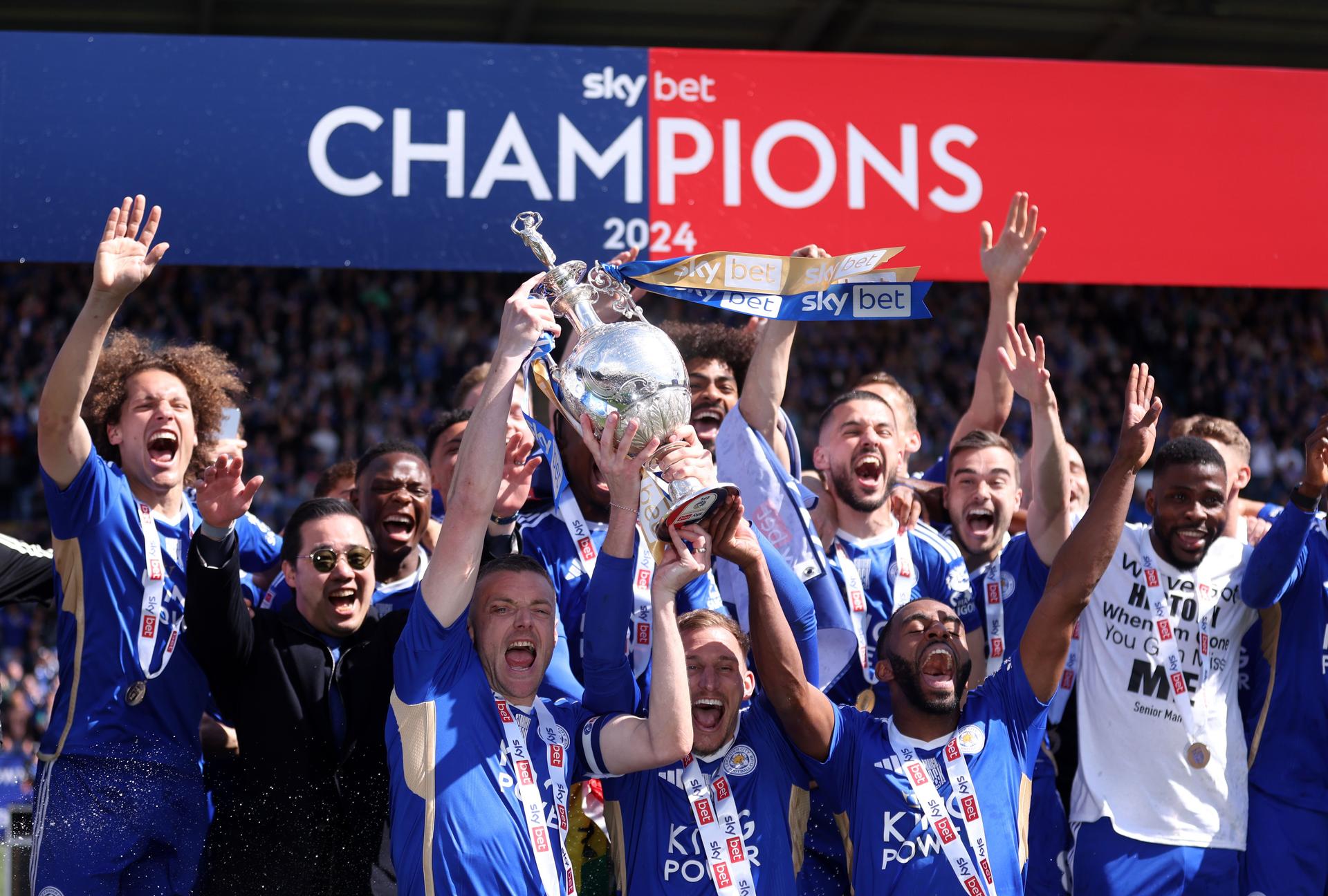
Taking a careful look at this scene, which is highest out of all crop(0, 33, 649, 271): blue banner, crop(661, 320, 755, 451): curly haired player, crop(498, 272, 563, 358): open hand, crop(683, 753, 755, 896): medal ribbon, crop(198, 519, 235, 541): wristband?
A: crop(0, 33, 649, 271): blue banner

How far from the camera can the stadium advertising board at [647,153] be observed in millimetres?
5465

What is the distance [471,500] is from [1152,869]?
2.61 m

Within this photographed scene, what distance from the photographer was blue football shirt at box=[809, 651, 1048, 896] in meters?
3.87

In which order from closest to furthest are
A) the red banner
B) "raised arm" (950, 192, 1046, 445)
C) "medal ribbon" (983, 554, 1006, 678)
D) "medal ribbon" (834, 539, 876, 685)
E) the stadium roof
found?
"medal ribbon" (834, 539, 876, 685) → "medal ribbon" (983, 554, 1006, 678) → "raised arm" (950, 192, 1046, 445) → the red banner → the stadium roof

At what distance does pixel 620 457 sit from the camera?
3.57 m

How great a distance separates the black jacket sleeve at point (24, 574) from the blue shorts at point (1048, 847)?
333 centimetres

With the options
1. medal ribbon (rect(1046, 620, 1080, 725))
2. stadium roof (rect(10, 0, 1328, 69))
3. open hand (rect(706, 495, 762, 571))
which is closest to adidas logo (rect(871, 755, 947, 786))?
open hand (rect(706, 495, 762, 571))

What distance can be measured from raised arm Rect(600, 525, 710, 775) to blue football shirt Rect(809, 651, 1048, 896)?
0.62 metres

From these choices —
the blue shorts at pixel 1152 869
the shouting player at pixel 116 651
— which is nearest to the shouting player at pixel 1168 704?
the blue shorts at pixel 1152 869

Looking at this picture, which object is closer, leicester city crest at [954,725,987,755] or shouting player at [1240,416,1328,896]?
leicester city crest at [954,725,987,755]

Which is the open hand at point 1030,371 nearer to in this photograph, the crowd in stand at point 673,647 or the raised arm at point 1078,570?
the crowd in stand at point 673,647

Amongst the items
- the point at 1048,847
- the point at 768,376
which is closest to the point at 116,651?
the point at 768,376

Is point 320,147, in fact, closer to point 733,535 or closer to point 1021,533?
point 733,535

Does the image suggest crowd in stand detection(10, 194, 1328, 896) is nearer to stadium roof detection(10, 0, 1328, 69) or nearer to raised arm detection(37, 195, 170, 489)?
Answer: raised arm detection(37, 195, 170, 489)
